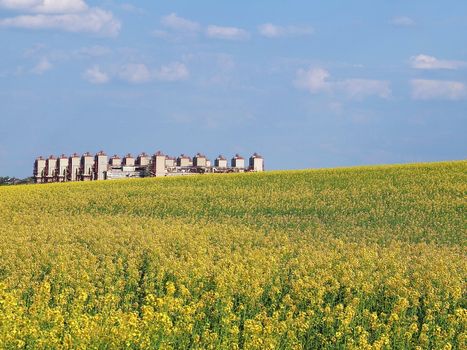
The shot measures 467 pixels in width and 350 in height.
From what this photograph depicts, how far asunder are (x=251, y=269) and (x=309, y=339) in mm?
4646

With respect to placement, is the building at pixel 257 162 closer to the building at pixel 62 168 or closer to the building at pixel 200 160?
the building at pixel 200 160

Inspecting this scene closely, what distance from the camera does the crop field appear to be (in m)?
12.9

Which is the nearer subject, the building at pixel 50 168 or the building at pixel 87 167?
the building at pixel 87 167

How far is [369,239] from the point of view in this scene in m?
29.0

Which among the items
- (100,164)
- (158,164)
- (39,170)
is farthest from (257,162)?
(39,170)

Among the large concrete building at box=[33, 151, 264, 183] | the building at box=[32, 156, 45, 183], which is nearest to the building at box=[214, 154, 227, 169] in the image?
the large concrete building at box=[33, 151, 264, 183]

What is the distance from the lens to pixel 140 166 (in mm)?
73375

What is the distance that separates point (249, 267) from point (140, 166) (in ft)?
180

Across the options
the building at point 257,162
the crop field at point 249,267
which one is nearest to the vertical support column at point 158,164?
the building at point 257,162

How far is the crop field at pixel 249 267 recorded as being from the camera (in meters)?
12.9

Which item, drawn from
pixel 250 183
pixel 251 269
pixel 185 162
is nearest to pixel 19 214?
pixel 250 183

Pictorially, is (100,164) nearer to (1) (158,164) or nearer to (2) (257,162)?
(1) (158,164)

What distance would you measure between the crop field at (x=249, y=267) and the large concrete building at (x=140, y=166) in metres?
24.0

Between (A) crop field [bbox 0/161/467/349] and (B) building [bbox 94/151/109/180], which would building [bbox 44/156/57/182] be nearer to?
(B) building [bbox 94/151/109/180]
